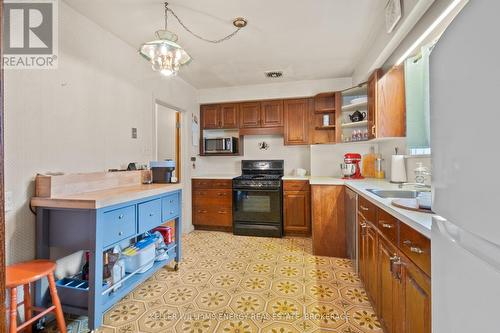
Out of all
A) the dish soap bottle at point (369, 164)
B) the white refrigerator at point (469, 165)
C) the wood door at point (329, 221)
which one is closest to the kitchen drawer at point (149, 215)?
the wood door at point (329, 221)

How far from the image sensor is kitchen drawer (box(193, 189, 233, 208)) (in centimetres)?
375

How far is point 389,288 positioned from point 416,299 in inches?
15.1

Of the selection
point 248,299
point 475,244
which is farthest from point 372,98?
point 475,244

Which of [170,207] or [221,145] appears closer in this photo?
[170,207]

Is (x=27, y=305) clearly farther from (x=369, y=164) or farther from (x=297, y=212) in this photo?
(x=369, y=164)

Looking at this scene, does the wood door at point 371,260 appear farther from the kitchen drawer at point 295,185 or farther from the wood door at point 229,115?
the wood door at point 229,115

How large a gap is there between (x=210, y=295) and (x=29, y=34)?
2.51 metres

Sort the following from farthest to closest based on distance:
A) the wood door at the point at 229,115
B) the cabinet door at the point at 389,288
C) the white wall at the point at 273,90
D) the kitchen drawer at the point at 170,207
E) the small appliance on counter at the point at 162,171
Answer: the wood door at the point at 229,115 → the white wall at the point at 273,90 → the small appliance on counter at the point at 162,171 → the kitchen drawer at the point at 170,207 → the cabinet door at the point at 389,288

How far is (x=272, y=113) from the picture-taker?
3.87 m

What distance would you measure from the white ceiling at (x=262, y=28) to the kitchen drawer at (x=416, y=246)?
1844 millimetres

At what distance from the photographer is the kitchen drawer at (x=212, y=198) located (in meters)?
3.75

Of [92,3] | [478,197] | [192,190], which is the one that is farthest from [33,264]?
[192,190]

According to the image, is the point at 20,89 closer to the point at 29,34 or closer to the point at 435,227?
the point at 29,34

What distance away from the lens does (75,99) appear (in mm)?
1930
